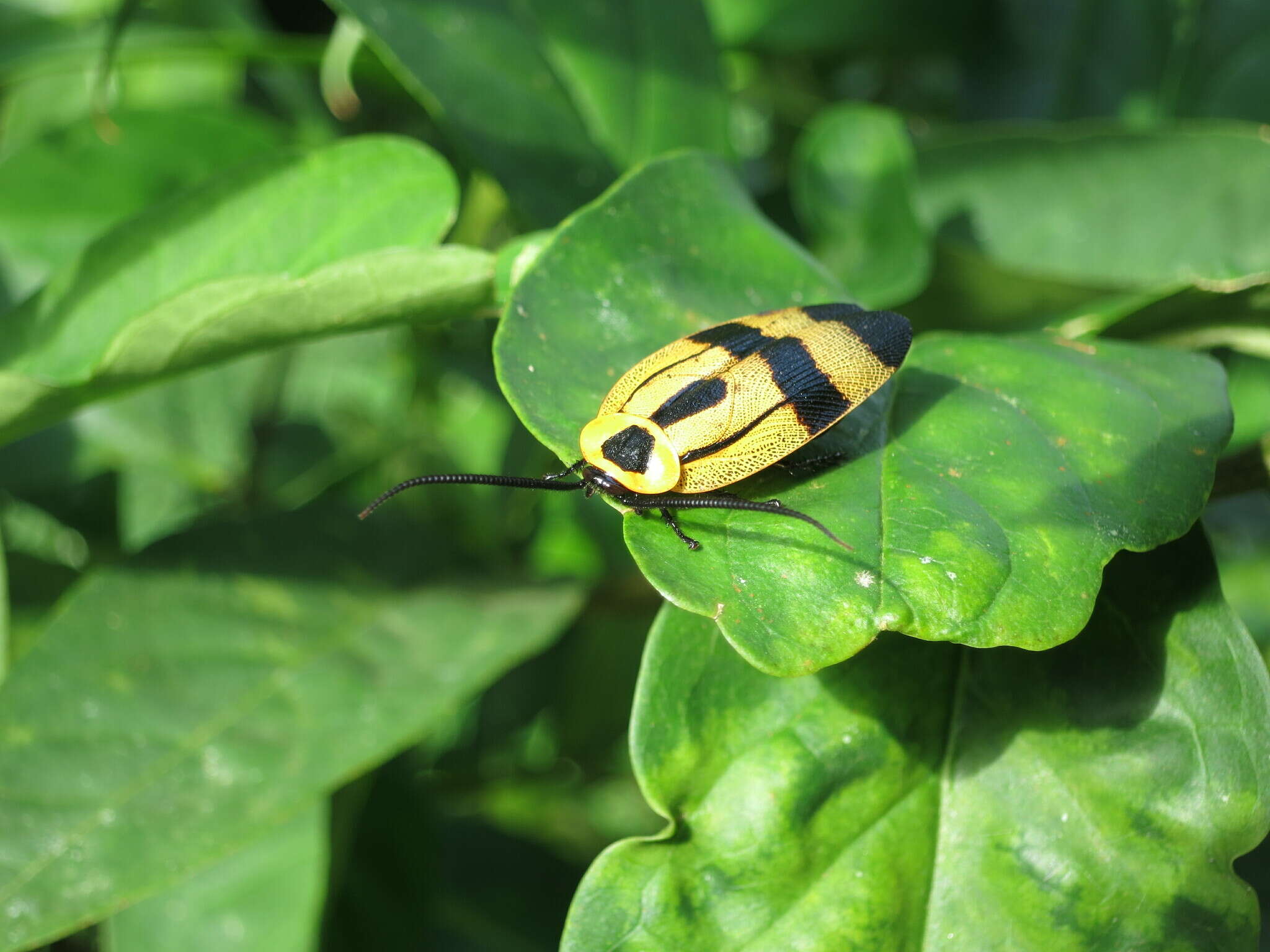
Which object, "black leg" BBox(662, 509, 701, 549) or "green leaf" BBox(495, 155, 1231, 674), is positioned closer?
"green leaf" BBox(495, 155, 1231, 674)

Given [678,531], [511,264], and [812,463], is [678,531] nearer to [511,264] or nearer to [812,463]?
[812,463]

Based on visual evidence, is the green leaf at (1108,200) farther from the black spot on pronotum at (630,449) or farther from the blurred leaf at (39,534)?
the blurred leaf at (39,534)

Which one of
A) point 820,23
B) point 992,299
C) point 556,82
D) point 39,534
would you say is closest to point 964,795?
point 992,299

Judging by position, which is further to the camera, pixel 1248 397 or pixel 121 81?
pixel 121 81

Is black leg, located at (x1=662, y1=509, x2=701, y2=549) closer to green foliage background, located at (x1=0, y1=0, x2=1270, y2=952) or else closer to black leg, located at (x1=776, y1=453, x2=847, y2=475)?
green foliage background, located at (x1=0, y1=0, x2=1270, y2=952)

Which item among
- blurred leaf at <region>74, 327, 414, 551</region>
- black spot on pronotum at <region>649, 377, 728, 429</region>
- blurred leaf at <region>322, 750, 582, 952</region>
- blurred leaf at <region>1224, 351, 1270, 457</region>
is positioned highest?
black spot on pronotum at <region>649, 377, 728, 429</region>


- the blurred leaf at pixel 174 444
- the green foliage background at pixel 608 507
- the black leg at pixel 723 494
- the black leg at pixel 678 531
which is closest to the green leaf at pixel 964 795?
the green foliage background at pixel 608 507

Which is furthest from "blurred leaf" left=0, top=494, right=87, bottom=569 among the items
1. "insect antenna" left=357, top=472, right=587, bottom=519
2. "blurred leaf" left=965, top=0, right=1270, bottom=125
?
"blurred leaf" left=965, top=0, right=1270, bottom=125
